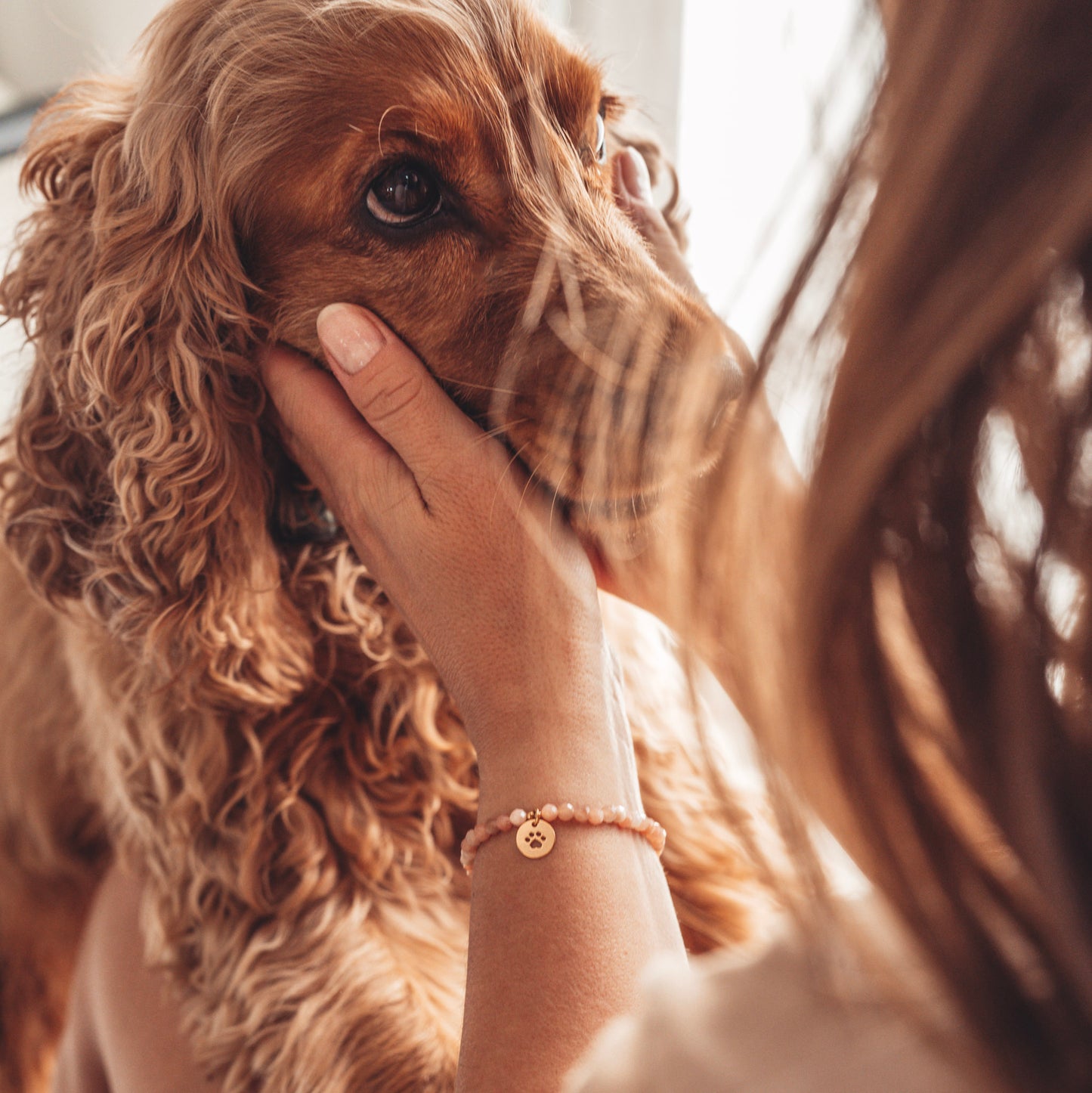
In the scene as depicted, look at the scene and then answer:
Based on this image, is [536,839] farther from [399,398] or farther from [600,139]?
[600,139]

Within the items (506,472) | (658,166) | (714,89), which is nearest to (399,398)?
(506,472)

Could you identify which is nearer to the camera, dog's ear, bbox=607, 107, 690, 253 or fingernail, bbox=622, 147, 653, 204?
fingernail, bbox=622, 147, 653, 204

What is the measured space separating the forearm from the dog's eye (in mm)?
589

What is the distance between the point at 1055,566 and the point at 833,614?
94 millimetres

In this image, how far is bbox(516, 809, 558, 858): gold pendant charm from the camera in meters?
0.75

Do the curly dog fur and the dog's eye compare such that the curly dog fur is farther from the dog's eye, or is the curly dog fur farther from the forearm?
the forearm

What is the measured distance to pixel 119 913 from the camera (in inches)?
50.3

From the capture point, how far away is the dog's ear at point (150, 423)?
96 cm

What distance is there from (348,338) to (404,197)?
0.43 feet

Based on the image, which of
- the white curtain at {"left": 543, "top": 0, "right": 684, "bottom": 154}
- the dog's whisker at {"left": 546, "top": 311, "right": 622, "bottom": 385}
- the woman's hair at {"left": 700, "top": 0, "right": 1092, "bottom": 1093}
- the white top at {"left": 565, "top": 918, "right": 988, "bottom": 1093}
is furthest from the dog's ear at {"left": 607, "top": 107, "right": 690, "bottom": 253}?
the white top at {"left": 565, "top": 918, "right": 988, "bottom": 1093}

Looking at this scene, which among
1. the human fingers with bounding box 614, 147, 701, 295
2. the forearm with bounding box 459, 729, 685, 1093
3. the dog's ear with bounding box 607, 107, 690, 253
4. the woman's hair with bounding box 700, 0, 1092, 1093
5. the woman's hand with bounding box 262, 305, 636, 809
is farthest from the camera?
the dog's ear with bounding box 607, 107, 690, 253

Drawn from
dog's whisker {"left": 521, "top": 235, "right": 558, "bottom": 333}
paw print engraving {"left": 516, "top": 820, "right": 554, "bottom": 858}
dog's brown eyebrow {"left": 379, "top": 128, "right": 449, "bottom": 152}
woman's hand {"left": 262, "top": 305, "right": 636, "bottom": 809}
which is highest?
dog's brown eyebrow {"left": 379, "top": 128, "right": 449, "bottom": 152}

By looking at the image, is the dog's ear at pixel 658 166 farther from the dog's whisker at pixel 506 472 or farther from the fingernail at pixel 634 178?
the dog's whisker at pixel 506 472

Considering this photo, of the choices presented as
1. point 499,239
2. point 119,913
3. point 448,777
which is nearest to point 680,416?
point 499,239
